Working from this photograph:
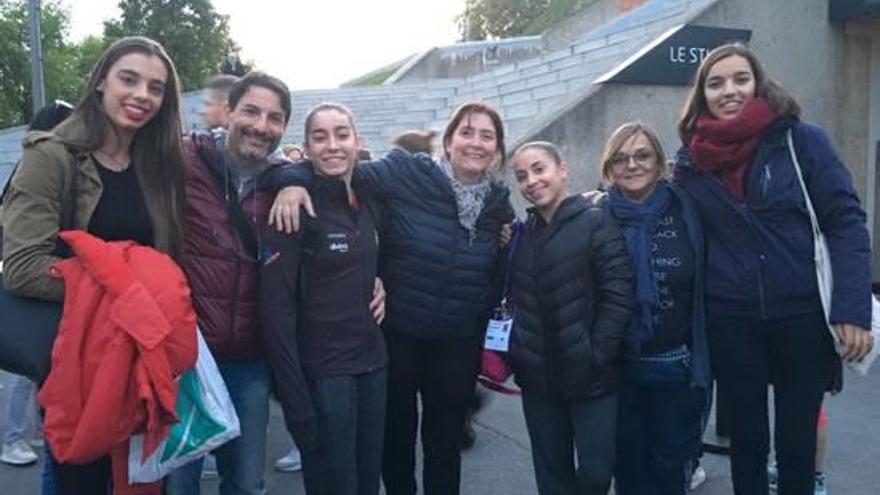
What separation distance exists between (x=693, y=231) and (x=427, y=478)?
64.9 inches

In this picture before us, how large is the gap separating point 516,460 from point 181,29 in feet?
140

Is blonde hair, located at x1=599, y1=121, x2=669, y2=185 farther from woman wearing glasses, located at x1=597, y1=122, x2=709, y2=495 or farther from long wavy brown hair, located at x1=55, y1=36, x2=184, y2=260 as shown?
long wavy brown hair, located at x1=55, y1=36, x2=184, y2=260

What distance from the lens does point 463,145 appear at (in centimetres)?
368

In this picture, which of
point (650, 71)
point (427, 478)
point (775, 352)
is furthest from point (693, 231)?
point (650, 71)

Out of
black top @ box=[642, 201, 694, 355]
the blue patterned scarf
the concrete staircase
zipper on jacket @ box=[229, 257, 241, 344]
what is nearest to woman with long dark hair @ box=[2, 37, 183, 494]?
zipper on jacket @ box=[229, 257, 241, 344]

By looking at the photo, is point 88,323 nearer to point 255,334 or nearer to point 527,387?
point 255,334

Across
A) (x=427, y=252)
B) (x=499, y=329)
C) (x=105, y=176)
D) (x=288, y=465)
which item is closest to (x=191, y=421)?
(x=105, y=176)

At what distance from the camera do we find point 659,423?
356cm

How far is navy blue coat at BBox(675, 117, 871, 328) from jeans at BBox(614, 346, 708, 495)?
1.20ft

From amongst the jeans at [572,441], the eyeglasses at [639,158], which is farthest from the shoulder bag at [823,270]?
the jeans at [572,441]

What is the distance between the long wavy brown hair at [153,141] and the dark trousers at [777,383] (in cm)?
221

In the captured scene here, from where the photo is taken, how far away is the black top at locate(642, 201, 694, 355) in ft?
11.3

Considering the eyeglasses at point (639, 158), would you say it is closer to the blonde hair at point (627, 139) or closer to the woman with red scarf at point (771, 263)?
the blonde hair at point (627, 139)

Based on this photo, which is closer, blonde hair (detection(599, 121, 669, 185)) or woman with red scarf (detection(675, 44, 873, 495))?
woman with red scarf (detection(675, 44, 873, 495))
